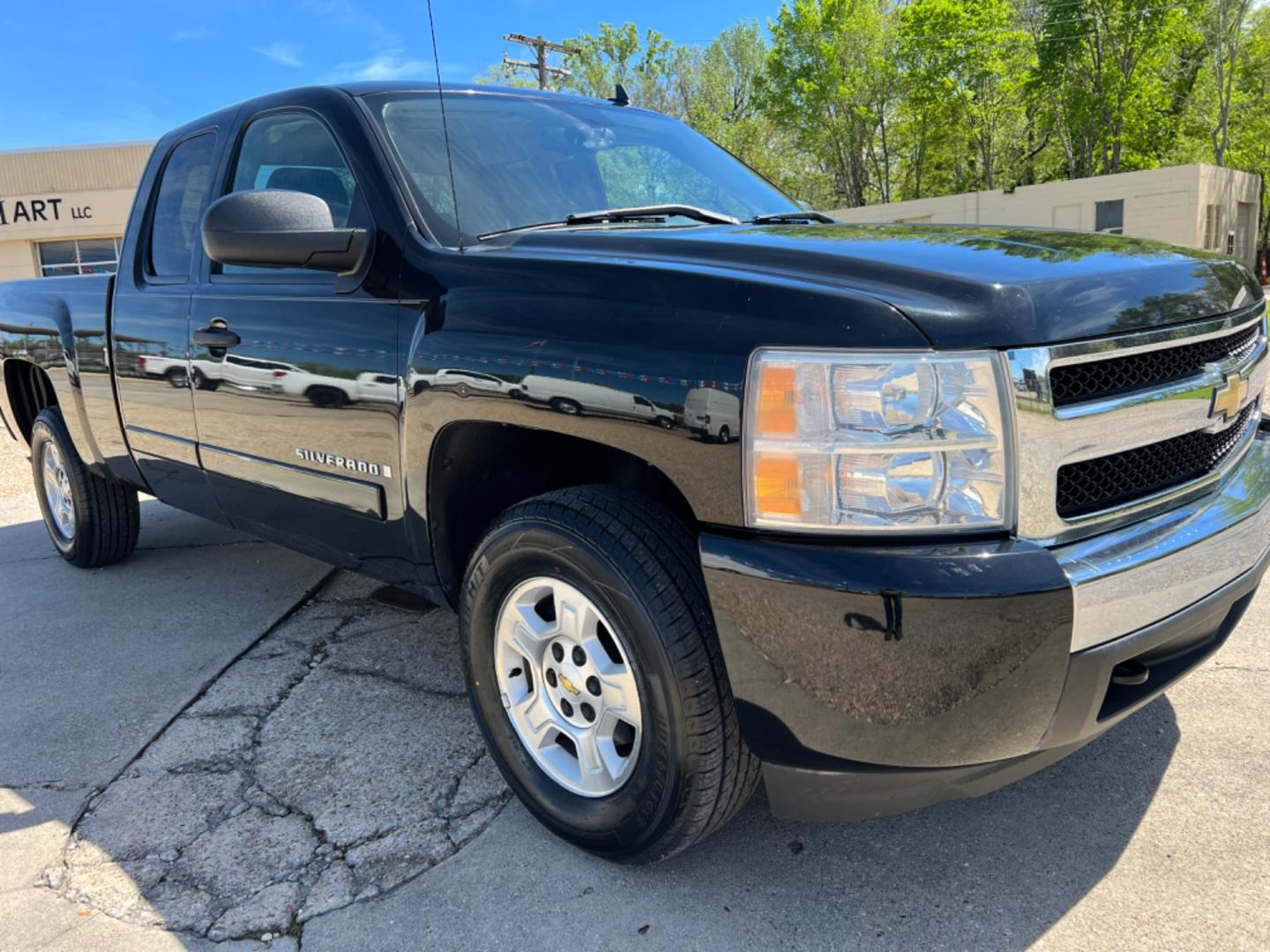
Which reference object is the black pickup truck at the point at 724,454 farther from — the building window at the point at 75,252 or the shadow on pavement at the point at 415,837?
the building window at the point at 75,252

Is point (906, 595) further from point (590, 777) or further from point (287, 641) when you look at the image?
point (287, 641)

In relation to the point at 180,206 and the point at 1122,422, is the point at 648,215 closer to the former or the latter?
the point at 1122,422

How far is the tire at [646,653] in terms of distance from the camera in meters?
1.90

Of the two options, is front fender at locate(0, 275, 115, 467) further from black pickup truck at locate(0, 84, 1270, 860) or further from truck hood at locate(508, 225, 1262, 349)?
truck hood at locate(508, 225, 1262, 349)

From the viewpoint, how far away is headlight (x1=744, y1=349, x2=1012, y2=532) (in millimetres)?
1657

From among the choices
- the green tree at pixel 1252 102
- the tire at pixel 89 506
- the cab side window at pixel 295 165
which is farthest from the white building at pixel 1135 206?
the cab side window at pixel 295 165

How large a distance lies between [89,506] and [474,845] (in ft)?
10.5

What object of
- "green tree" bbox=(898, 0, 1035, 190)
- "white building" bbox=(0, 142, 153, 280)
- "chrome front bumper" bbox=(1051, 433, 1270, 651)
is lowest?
"chrome front bumper" bbox=(1051, 433, 1270, 651)

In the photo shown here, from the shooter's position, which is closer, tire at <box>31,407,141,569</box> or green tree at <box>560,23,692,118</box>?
tire at <box>31,407,141,569</box>

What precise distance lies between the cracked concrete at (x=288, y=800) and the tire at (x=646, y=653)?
43cm

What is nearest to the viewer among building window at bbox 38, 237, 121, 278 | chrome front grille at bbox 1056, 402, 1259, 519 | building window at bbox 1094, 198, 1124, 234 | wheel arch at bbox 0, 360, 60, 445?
chrome front grille at bbox 1056, 402, 1259, 519

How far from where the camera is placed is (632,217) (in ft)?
9.15

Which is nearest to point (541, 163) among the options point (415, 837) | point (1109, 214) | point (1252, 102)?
point (415, 837)

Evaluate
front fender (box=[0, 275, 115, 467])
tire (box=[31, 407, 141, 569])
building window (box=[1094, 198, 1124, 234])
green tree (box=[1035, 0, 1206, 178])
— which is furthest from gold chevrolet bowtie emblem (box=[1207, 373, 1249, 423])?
green tree (box=[1035, 0, 1206, 178])
